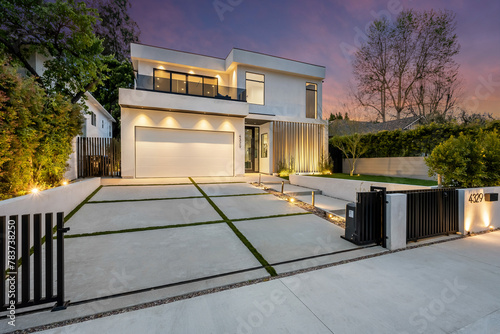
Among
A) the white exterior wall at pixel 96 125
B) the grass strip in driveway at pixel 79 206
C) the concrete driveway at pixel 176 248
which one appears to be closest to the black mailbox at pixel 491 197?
the concrete driveway at pixel 176 248

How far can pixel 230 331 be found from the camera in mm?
1700

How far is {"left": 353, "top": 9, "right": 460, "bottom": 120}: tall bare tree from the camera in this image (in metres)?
15.7

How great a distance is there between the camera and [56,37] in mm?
6957

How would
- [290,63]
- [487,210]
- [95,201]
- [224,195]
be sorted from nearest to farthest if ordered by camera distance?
[487,210] < [95,201] < [224,195] < [290,63]

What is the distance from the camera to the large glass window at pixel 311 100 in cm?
1406

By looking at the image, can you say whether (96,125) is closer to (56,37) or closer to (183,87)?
(183,87)

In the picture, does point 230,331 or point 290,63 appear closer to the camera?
point 230,331

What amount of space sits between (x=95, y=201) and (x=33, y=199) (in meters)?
2.61

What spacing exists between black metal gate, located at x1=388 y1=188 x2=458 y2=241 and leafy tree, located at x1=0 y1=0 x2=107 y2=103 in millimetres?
9868

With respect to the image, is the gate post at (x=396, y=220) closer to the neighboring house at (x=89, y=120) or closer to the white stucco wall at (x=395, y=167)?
the white stucco wall at (x=395, y=167)

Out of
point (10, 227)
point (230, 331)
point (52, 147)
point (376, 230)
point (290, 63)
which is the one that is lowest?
point (230, 331)

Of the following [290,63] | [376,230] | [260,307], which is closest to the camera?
[260,307]

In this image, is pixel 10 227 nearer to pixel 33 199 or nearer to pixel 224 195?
pixel 33 199

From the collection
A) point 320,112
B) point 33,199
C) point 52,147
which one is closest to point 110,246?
point 33,199
